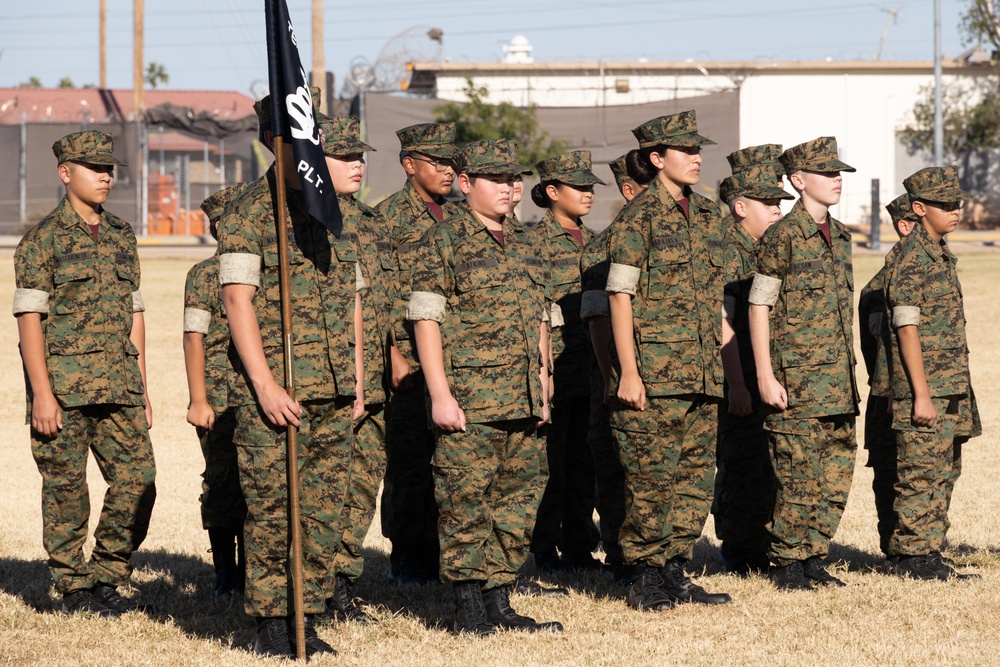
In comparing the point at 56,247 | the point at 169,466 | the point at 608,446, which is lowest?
Answer: the point at 169,466

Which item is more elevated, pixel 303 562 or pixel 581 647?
pixel 303 562

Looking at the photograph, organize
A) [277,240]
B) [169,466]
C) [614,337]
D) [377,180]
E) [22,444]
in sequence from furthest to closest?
1. [377,180]
2. [22,444]
3. [169,466]
4. [614,337]
5. [277,240]

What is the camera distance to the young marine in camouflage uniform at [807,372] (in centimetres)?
656

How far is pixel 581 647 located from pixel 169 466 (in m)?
6.17

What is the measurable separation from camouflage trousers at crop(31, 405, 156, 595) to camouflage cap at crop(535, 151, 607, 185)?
2.65 meters

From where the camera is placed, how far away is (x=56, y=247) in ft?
20.5

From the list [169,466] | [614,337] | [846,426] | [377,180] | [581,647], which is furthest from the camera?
[377,180]

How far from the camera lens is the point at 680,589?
20.9 ft

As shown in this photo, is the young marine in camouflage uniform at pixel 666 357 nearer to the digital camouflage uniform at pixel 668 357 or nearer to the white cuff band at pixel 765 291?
the digital camouflage uniform at pixel 668 357

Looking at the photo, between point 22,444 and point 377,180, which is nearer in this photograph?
point 22,444

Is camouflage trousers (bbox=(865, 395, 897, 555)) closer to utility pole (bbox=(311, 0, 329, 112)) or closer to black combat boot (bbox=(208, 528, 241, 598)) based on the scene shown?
black combat boot (bbox=(208, 528, 241, 598))

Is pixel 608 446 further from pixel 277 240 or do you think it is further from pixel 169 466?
pixel 169 466

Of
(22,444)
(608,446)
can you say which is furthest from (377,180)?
(608,446)

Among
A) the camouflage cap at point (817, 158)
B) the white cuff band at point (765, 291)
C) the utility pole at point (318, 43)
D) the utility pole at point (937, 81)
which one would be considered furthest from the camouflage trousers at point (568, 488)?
the utility pole at point (937, 81)
